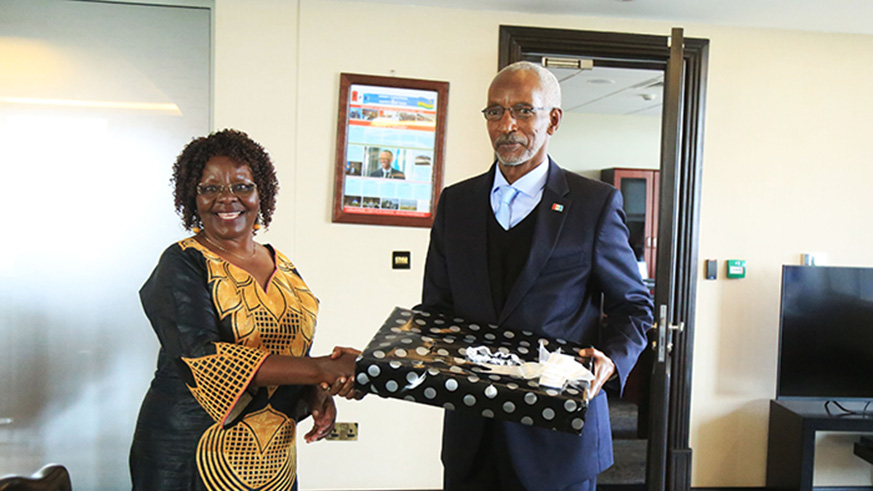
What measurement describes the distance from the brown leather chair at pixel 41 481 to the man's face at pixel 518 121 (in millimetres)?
1087

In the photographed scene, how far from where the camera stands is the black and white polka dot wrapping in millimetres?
1151

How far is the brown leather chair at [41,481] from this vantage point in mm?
1079

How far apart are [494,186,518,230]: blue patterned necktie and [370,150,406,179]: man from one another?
64.3 inches

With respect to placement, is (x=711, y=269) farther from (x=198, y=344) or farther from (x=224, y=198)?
(x=198, y=344)

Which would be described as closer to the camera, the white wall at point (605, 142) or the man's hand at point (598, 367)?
the man's hand at point (598, 367)

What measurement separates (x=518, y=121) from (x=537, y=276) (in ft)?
1.17

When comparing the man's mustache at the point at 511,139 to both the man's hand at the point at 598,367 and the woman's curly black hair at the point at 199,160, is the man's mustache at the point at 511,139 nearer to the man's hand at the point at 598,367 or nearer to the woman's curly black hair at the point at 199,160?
the man's hand at the point at 598,367

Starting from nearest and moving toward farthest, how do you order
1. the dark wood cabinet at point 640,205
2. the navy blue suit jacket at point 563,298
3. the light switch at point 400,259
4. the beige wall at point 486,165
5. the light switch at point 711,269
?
the navy blue suit jacket at point 563,298, the beige wall at point 486,165, the light switch at point 400,259, the light switch at point 711,269, the dark wood cabinet at point 640,205

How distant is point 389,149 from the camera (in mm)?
3133

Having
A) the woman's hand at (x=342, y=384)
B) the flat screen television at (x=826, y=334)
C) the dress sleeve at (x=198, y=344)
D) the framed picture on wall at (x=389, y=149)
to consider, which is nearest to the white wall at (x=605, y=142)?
the flat screen television at (x=826, y=334)

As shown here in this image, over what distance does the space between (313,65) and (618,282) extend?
210 centimetres

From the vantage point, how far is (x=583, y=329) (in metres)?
1.48

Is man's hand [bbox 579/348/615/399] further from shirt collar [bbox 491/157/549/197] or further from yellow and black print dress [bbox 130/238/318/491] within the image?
yellow and black print dress [bbox 130/238/318/491]

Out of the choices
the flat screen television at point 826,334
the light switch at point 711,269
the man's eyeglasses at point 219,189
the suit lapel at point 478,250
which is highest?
the man's eyeglasses at point 219,189
